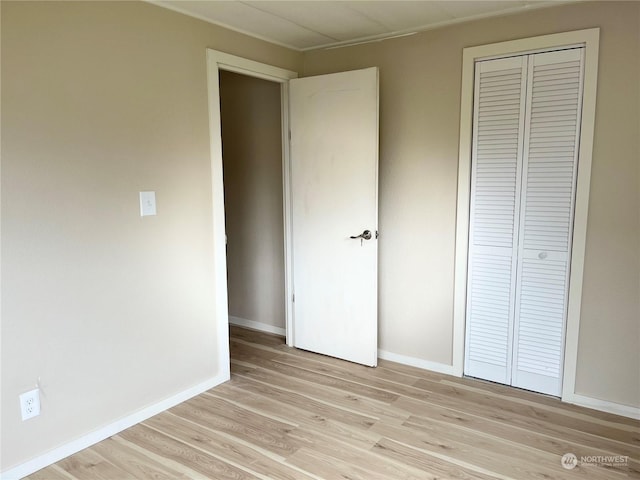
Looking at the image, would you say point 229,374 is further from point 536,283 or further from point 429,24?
point 429,24

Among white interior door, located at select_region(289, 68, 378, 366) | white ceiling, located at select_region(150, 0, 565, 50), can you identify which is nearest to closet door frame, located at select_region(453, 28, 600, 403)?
white ceiling, located at select_region(150, 0, 565, 50)

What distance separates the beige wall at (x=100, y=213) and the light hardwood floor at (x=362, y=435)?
272 millimetres

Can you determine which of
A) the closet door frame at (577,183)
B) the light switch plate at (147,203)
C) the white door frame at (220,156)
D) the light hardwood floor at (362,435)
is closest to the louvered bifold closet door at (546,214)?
the closet door frame at (577,183)

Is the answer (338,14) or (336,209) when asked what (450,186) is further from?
(338,14)

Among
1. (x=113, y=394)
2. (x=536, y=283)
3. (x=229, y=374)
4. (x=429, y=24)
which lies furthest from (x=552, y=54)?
(x=113, y=394)

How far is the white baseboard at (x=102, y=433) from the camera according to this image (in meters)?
2.12

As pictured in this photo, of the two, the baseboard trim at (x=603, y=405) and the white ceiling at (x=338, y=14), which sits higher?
the white ceiling at (x=338, y=14)

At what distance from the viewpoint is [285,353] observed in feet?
11.7

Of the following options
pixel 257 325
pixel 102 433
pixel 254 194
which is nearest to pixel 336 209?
pixel 254 194

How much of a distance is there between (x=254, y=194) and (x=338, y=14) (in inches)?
66.7

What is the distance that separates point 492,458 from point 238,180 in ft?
9.23

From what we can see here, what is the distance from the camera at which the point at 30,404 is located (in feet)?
6.97

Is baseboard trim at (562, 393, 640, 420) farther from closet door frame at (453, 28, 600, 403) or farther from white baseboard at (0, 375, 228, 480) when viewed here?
white baseboard at (0, 375, 228, 480)

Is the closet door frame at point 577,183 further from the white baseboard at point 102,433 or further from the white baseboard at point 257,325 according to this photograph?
the white baseboard at point 102,433
